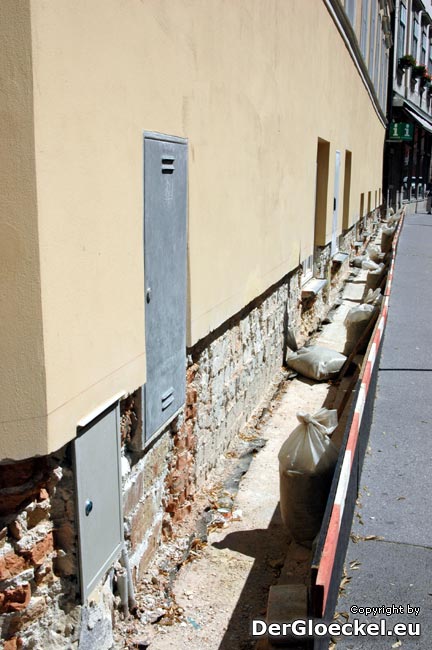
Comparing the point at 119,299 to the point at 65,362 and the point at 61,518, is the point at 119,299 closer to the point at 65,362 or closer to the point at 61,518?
the point at 65,362

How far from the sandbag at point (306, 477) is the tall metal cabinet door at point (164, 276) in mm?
759

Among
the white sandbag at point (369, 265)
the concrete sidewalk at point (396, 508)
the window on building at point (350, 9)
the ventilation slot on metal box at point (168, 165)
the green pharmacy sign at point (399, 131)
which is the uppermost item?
the window on building at point (350, 9)

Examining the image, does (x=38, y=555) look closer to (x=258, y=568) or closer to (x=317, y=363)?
(x=258, y=568)

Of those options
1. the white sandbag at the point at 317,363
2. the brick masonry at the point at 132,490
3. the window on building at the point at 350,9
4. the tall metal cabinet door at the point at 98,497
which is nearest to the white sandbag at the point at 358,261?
the window on building at the point at 350,9

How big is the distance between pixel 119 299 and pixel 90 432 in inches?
24.3

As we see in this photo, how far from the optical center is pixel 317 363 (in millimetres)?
7980

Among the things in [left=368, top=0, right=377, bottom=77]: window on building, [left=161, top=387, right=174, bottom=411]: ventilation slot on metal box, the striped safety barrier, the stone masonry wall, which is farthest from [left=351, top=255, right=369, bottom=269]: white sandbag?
the stone masonry wall

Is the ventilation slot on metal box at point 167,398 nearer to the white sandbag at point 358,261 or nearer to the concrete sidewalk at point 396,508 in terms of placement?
the concrete sidewalk at point 396,508

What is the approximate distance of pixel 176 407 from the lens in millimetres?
4234

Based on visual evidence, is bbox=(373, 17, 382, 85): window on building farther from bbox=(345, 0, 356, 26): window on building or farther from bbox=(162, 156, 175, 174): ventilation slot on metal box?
bbox=(162, 156, 175, 174): ventilation slot on metal box

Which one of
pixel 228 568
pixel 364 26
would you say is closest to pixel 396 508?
pixel 228 568

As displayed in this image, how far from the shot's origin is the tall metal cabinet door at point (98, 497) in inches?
116

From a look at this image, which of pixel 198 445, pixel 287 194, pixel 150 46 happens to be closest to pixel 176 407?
pixel 198 445

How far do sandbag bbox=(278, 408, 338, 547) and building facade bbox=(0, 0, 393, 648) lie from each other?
0.69 m
